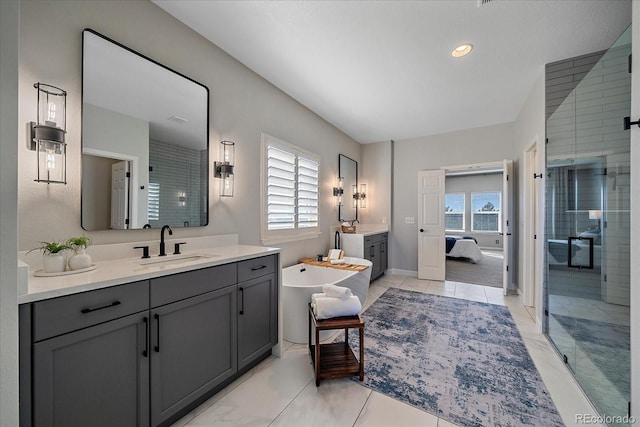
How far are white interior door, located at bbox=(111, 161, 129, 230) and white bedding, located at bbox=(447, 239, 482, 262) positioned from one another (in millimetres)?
7188

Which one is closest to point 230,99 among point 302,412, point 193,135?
point 193,135

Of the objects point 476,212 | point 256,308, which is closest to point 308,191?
point 256,308

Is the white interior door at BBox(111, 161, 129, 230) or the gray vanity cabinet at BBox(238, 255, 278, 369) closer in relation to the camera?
the white interior door at BBox(111, 161, 129, 230)

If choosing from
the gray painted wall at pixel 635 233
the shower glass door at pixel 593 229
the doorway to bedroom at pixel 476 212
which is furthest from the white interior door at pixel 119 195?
the doorway to bedroom at pixel 476 212

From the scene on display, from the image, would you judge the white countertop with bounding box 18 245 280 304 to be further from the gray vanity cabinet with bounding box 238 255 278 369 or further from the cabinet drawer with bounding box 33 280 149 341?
the gray vanity cabinet with bounding box 238 255 278 369

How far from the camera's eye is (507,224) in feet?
13.7

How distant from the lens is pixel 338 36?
2.29 metres

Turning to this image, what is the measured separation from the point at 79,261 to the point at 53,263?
10 cm

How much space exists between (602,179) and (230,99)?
3.14 metres

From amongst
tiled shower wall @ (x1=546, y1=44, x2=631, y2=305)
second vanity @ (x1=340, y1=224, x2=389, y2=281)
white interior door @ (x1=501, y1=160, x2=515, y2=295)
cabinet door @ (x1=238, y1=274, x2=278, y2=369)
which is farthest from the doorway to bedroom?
cabinet door @ (x1=238, y1=274, x2=278, y2=369)

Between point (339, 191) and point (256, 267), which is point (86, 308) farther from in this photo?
point (339, 191)

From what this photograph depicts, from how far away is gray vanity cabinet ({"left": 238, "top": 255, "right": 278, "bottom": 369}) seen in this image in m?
1.92

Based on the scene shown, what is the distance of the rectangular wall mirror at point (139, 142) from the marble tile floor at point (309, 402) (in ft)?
4.46

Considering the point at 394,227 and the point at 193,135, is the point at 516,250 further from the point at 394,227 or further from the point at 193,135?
the point at 193,135
